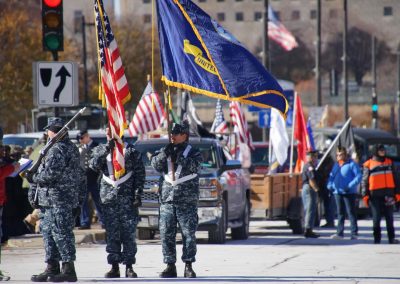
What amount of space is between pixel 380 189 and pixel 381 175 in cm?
24

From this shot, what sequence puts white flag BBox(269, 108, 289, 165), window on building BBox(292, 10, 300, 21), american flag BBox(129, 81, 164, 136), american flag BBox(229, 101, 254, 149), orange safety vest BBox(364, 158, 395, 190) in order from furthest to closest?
window on building BBox(292, 10, 300, 21) → american flag BBox(229, 101, 254, 149) → american flag BBox(129, 81, 164, 136) → white flag BBox(269, 108, 289, 165) → orange safety vest BBox(364, 158, 395, 190)

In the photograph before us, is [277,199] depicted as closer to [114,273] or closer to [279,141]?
[279,141]

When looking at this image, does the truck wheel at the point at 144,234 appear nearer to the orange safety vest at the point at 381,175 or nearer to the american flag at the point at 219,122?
the orange safety vest at the point at 381,175

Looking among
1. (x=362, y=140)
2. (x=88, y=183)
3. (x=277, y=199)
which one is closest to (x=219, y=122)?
(x=362, y=140)

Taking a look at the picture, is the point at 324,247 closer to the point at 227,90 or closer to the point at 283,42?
the point at 227,90

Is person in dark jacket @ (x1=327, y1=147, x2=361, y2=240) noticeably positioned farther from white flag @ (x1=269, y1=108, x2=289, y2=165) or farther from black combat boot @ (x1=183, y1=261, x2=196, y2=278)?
black combat boot @ (x1=183, y1=261, x2=196, y2=278)

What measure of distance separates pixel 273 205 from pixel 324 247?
375 cm

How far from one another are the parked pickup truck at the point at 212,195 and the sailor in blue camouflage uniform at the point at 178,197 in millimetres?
5634

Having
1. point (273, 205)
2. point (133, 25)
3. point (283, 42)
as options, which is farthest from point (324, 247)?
point (133, 25)

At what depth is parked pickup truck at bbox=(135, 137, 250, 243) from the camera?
22453 millimetres

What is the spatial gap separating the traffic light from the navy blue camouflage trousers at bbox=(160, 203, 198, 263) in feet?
14.2

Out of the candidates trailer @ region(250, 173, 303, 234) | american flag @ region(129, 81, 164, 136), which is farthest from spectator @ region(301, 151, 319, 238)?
american flag @ region(129, 81, 164, 136)

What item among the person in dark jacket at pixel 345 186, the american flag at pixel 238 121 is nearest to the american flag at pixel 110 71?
the person in dark jacket at pixel 345 186

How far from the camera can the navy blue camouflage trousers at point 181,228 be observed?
16.2 meters
